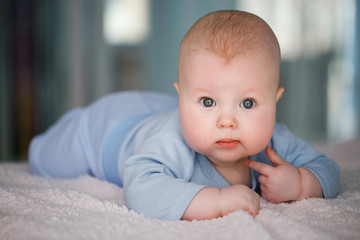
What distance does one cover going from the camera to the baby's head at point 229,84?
Result: 0.79 m

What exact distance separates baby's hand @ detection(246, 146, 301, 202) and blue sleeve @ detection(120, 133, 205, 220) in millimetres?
173

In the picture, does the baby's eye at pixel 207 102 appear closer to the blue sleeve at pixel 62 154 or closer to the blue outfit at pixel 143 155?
the blue outfit at pixel 143 155

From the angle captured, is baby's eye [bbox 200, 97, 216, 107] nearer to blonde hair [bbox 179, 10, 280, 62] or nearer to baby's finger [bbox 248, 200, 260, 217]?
blonde hair [bbox 179, 10, 280, 62]

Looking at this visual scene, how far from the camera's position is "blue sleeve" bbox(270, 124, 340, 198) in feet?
3.13

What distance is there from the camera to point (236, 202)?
2.52 ft

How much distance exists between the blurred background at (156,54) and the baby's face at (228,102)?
2.48 metres

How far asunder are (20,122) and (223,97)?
255 cm

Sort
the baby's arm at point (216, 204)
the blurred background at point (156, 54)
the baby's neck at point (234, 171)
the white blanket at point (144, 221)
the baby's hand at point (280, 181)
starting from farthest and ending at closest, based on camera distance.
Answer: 1. the blurred background at point (156, 54)
2. the baby's neck at point (234, 171)
3. the baby's hand at point (280, 181)
4. the baby's arm at point (216, 204)
5. the white blanket at point (144, 221)

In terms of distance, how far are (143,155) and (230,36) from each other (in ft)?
1.09

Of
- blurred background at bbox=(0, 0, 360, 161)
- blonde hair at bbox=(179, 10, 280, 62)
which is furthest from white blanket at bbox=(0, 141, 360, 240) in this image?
blurred background at bbox=(0, 0, 360, 161)

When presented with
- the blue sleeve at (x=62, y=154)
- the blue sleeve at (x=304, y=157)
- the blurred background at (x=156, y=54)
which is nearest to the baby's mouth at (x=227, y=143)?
the blue sleeve at (x=304, y=157)

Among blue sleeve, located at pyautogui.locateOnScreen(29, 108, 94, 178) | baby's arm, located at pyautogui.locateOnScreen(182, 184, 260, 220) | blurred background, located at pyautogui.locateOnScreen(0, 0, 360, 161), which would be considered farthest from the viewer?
blurred background, located at pyautogui.locateOnScreen(0, 0, 360, 161)

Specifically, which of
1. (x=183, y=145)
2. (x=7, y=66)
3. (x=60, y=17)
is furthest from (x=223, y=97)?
(x=60, y=17)

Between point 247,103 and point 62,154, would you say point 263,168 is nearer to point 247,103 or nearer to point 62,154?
point 247,103
